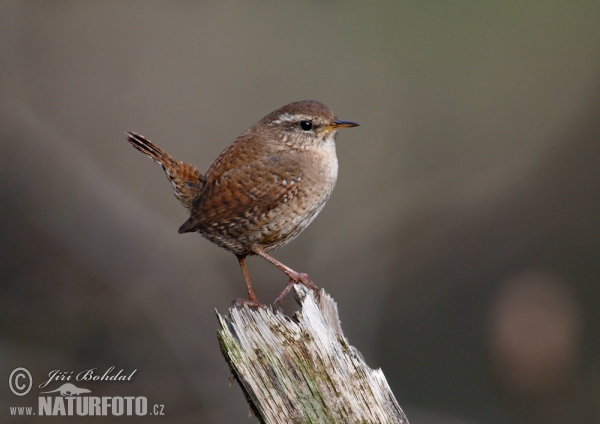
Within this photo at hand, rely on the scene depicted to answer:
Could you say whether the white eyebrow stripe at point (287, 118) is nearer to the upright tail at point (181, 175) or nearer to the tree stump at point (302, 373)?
the upright tail at point (181, 175)

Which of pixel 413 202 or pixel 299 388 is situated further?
pixel 413 202

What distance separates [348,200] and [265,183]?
10.1 feet

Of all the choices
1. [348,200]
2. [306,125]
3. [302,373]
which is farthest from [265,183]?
[348,200]

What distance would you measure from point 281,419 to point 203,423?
3.13 meters

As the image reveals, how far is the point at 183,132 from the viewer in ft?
21.8

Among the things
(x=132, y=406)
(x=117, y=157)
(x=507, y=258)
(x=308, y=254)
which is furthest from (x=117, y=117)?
(x=507, y=258)

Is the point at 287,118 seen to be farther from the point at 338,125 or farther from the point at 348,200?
the point at 348,200

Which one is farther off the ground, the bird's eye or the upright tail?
the bird's eye

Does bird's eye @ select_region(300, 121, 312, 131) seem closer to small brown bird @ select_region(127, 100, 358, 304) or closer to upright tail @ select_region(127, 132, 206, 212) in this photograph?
small brown bird @ select_region(127, 100, 358, 304)

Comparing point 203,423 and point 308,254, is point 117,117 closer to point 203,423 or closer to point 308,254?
point 308,254

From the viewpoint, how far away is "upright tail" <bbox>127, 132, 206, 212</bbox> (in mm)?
4199

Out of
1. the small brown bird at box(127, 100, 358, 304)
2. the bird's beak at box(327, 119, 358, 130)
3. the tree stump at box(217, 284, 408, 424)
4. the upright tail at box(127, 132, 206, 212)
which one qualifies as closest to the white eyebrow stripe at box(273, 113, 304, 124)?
the small brown bird at box(127, 100, 358, 304)

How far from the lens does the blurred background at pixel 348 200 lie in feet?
19.7

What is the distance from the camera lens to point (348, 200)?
7.05m
